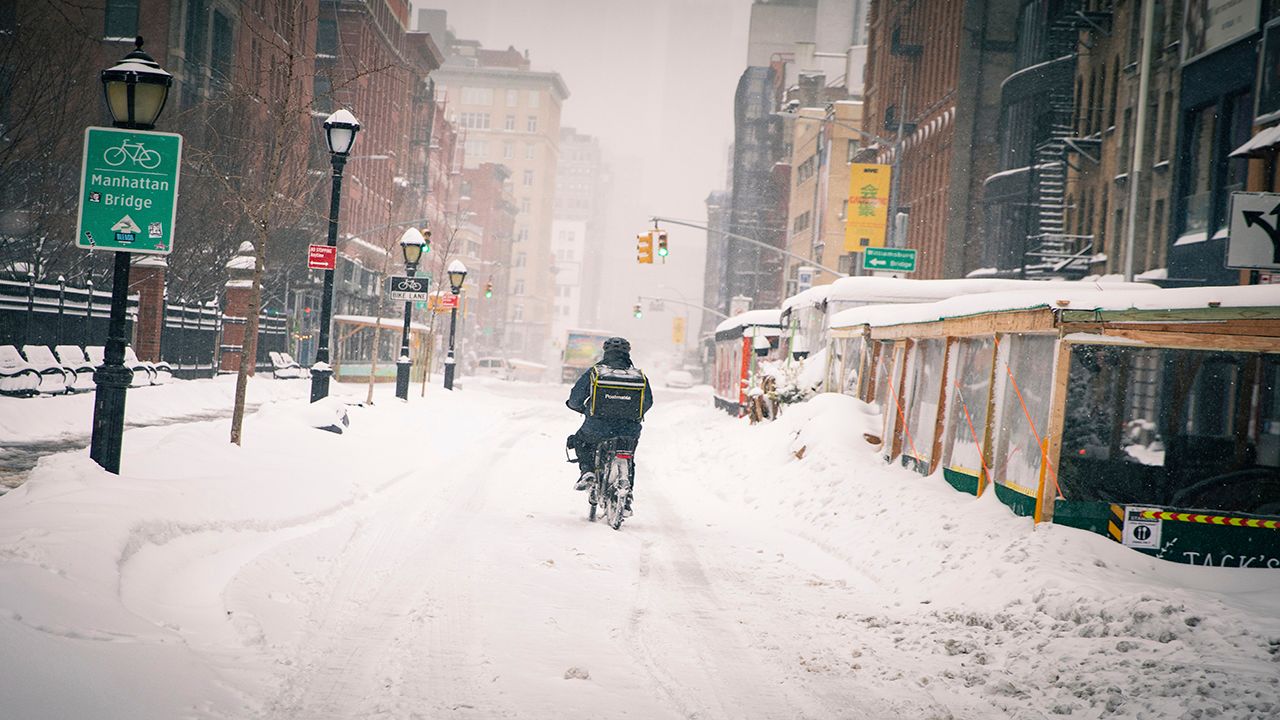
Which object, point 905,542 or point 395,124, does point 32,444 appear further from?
point 395,124

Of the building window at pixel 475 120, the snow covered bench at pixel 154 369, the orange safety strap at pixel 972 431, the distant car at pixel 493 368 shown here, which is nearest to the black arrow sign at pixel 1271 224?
the orange safety strap at pixel 972 431

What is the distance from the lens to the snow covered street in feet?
18.1

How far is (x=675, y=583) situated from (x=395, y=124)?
234 feet

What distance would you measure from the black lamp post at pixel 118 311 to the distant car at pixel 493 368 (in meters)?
77.9

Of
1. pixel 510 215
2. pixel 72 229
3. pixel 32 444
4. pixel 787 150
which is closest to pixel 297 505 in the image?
pixel 32 444

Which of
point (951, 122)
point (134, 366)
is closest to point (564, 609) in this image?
point (134, 366)

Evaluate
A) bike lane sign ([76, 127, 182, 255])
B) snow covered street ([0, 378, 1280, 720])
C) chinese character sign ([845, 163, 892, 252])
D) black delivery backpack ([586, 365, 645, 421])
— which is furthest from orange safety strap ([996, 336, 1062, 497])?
chinese character sign ([845, 163, 892, 252])

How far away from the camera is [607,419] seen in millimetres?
12266

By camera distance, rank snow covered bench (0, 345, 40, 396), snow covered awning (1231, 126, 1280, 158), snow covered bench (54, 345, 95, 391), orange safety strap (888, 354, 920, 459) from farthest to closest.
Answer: snow covered awning (1231, 126, 1280, 158), snow covered bench (54, 345, 95, 391), snow covered bench (0, 345, 40, 396), orange safety strap (888, 354, 920, 459)

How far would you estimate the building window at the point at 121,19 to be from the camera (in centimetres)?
4638

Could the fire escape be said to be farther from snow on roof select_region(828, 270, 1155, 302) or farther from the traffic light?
the traffic light

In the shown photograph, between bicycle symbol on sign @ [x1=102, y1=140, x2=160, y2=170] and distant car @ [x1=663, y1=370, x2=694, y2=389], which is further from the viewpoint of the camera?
distant car @ [x1=663, y1=370, x2=694, y2=389]

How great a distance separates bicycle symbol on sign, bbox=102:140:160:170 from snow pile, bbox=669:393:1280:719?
688 centimetres

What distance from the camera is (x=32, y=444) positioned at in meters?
14.3
